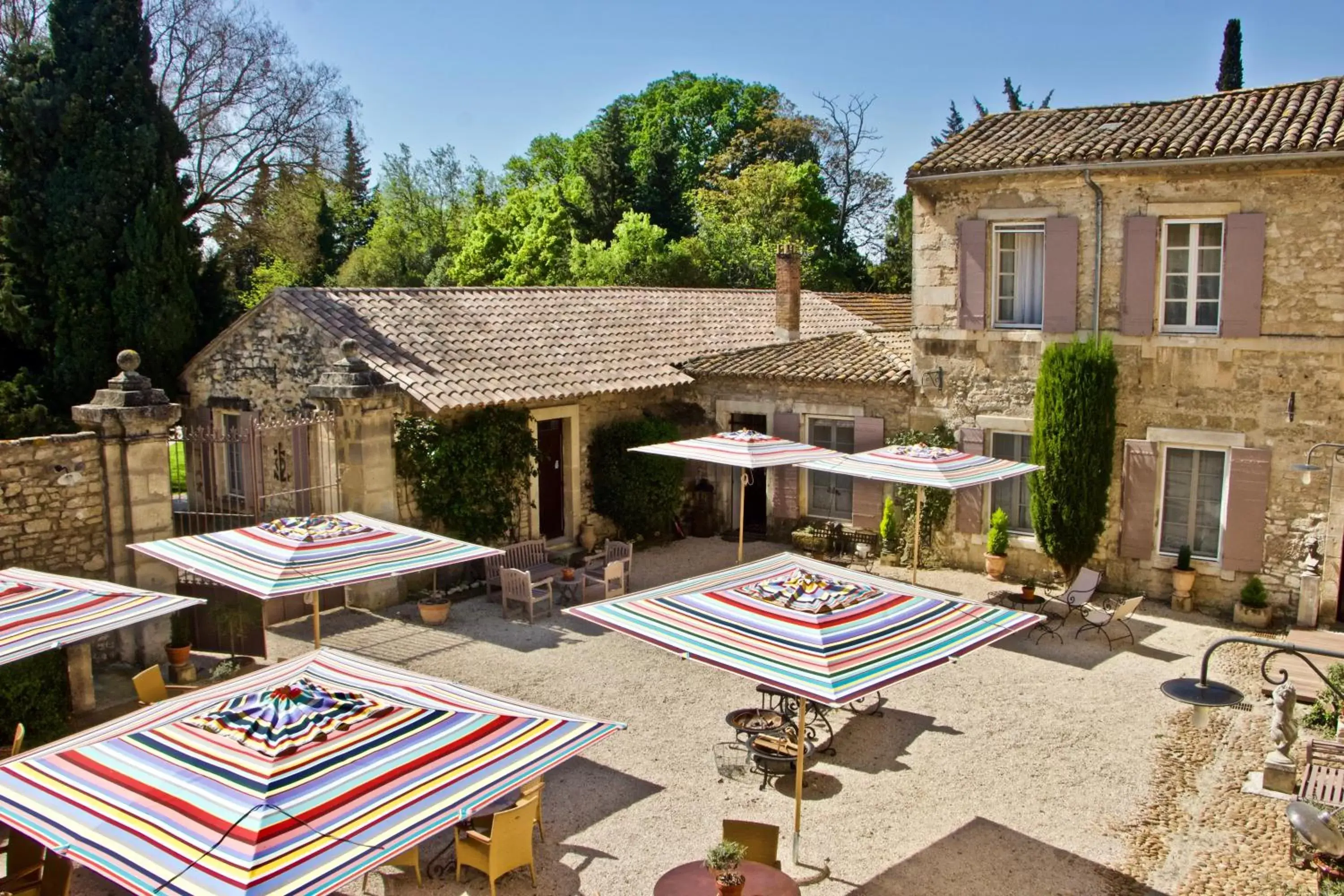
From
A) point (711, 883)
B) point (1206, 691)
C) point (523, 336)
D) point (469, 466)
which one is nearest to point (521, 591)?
point (469, 466)

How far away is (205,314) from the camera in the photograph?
73.4ft

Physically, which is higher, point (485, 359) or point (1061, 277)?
point (1061, 277)

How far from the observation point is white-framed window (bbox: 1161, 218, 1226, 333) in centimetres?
1382

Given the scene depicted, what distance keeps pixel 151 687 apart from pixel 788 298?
14.3 metres

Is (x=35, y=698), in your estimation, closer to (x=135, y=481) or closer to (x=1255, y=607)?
(x=135, y=481)

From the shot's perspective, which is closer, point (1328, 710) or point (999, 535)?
point (1328, 710)

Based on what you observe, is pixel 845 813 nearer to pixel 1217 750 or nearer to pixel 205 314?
pixel 1217 750

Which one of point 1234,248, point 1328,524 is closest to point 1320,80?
point 1234,248

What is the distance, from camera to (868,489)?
17094 millimetres

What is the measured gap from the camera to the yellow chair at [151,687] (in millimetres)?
9641

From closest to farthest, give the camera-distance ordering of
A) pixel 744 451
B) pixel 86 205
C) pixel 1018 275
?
pixel 744 451
pixel 1018 275
pixel 86 205

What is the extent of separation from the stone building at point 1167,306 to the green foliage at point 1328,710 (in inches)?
149

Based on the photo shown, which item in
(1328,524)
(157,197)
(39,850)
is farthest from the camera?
(157,197)

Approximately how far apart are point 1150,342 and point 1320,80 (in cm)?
470
